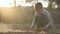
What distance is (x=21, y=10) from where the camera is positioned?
6.12 ft

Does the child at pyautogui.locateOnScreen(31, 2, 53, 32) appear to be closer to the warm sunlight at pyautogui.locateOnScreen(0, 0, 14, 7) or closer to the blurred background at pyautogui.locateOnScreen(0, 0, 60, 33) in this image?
the blurred background at pyautogui.locateOnScreen(0, 0, 60, 33)

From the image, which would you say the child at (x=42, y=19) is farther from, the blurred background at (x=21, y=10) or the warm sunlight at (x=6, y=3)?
the warm sunlight at (x=6, y=3)

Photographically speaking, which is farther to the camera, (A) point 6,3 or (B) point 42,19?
(A) point 6,3

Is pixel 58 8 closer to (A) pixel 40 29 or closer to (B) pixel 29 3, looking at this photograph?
(B) pixel 29 3

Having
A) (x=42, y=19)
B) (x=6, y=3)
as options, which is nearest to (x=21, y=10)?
(x=6, y=3)

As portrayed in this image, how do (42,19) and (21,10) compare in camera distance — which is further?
(21,10)

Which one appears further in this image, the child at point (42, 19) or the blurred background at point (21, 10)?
the blurred background at point (21, 10)

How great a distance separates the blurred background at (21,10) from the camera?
161 cm

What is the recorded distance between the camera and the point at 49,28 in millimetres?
1164

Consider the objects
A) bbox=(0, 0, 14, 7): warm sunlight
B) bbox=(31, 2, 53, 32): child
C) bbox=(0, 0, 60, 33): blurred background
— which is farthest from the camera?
bbox=(0, 0, 14, 7): warm sunlight

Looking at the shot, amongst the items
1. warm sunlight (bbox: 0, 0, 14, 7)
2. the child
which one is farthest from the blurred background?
the child

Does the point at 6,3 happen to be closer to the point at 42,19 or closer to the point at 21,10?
the point at 21,10

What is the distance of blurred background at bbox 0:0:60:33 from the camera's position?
1613 mm

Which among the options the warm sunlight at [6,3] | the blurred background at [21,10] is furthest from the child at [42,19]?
the warm sunlight at [6,3]
